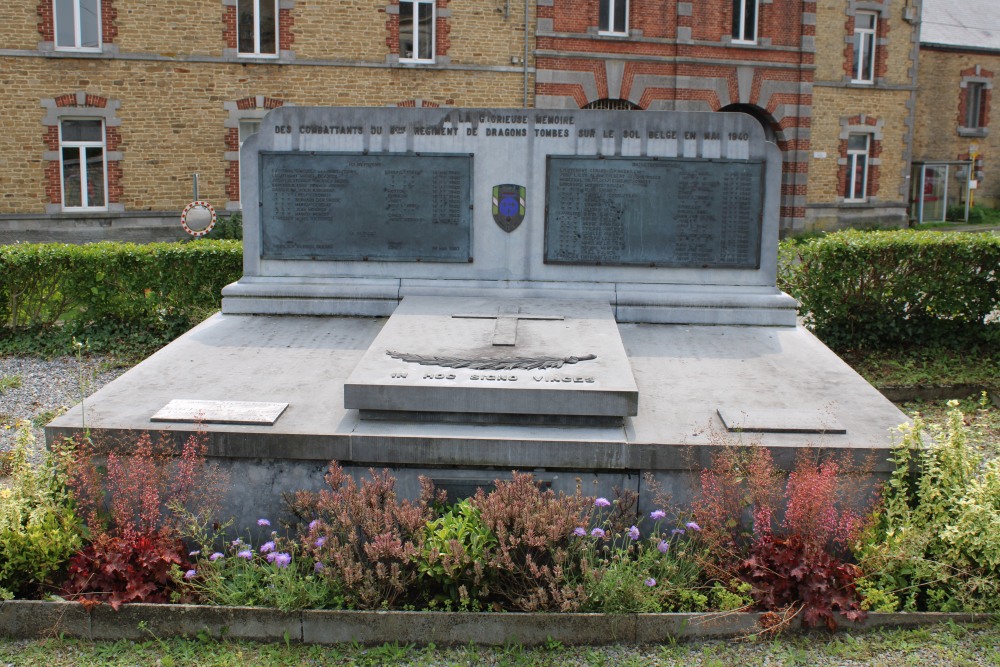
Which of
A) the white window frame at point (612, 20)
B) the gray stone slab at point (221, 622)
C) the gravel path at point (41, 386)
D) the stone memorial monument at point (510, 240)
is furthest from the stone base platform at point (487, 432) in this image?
the white window frame at point (612, 20)

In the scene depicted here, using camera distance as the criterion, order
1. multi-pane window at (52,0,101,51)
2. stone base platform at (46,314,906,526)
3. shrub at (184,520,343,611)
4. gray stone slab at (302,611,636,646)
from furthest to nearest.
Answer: multi-pane window at (52,0,101,51), stone base platform at (46,314,906,526), shrub at (184,520,343,611), gray stone slab at (302,611,636,646)

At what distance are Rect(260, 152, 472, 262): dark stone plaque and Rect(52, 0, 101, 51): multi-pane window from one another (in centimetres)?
1570

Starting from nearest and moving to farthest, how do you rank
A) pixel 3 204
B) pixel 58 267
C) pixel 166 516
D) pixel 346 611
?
pixel 346 611 → pixel 166 516 → pixel 58 267 → pixel 3 204

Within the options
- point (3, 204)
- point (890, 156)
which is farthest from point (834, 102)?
point (3, 204)

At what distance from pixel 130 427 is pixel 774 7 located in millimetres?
22864

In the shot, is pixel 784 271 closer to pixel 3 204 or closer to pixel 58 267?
pixel 58 267

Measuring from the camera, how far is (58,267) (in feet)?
A: 35.7

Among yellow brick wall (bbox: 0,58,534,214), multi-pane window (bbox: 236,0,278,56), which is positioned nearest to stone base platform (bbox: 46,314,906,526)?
yellow brick wall (bbox: 0,58,534,214)

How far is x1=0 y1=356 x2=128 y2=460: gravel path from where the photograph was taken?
8336 mm

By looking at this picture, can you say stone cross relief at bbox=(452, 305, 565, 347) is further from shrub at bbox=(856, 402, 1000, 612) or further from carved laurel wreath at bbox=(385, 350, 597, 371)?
shrub at bbox=(856, 402, 1000, 612)

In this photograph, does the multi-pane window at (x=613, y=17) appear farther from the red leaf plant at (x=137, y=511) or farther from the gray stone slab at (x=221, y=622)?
the gray stone slab at (x=221, y=622)

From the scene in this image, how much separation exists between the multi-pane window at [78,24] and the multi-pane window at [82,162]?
160 centimetres

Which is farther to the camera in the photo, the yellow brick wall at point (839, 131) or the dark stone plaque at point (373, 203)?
the yellow brick wall at point (839, 131)

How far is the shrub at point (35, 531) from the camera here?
4.70 m
